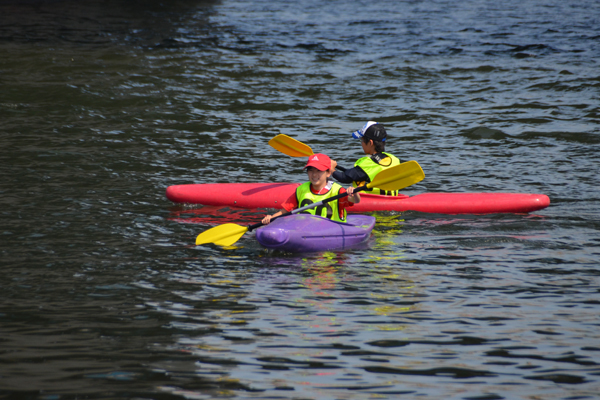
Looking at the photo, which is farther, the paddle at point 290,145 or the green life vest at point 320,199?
the paddle at point 290,145

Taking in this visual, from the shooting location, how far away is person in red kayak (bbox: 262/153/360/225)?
6469 millimetres

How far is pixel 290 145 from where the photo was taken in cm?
793

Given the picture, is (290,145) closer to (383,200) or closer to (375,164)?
(375,164)

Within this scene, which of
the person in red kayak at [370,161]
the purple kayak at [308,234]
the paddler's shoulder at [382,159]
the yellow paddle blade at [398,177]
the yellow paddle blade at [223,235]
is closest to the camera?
the purple kayak at [308,234]

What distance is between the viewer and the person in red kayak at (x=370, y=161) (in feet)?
24.7

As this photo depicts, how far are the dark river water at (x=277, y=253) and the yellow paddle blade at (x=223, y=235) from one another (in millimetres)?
127

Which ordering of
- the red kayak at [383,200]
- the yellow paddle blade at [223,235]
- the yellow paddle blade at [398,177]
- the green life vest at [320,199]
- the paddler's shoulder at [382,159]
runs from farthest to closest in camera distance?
1. the red kayak at [383,200]
2. the paddler's shoulder at [382,159]
3. the yellow paddle blade at [398,177]
4. the green life vest at [320,199]
5. the yellow paddle blade at [223,235]

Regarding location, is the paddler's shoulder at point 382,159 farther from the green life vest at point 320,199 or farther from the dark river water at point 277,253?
the green life vest at point 320,199

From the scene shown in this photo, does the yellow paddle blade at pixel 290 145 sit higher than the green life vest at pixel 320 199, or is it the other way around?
the yellow paddle blade at pixel 290 145

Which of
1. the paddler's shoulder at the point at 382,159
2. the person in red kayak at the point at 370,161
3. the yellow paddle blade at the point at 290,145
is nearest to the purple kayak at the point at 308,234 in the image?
the person in red kayak at the point at 370,161

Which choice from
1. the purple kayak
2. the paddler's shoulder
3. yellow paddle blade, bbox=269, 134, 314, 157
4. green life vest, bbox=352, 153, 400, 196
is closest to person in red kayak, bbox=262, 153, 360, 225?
the purple kayak

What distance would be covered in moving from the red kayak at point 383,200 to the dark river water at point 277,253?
0.13 m

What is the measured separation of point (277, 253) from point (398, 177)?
5.36 ft

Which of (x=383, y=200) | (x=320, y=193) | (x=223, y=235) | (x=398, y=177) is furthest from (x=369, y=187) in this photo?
(x=223, y=235)
